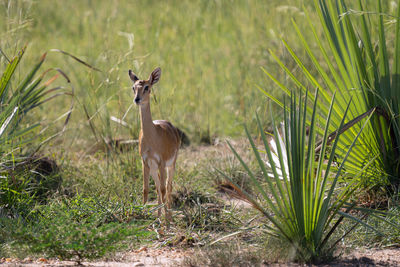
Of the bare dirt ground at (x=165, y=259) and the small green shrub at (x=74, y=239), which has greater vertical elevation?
the small green shrub at (x=74, y=239)

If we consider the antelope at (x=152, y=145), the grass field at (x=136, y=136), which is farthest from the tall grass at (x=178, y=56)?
the antelope at (x=152, y=145)

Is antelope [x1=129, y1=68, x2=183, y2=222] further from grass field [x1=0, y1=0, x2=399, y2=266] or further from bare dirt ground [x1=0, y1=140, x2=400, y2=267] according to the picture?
bare dirt ground [x1=0, y1=140, x2=400, y2=267]

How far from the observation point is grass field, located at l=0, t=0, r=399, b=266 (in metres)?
3.64

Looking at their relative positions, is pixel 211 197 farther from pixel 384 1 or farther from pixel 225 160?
pixel 384 1

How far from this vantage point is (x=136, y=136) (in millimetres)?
6320

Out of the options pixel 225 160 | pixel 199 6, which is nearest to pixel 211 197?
pixel 225 160

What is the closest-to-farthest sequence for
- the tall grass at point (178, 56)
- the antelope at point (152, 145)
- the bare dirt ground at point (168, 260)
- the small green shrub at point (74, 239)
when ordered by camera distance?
the small green shrub at point (74, 239) < the bare dirt ground at point (168, 260) < the antelope at point (152, 145) < the tall grass at point (178, 56)

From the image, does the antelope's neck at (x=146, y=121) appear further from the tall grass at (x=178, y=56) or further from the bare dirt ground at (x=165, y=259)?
the tall grass at (x=178, y=56)

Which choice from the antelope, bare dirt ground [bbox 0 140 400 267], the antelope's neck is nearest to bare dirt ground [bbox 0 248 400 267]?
bare dirt ground [bbox 0 140 400 267]

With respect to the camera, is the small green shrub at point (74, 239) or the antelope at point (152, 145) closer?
the small green shrub at point (74, 239)

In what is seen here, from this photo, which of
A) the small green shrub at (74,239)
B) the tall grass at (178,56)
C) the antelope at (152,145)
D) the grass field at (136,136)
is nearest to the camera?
the small green shrub at (74,239)

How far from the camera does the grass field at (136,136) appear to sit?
11.9 ft

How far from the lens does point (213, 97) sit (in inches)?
332

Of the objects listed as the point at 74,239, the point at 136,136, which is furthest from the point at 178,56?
the point at 74,239
